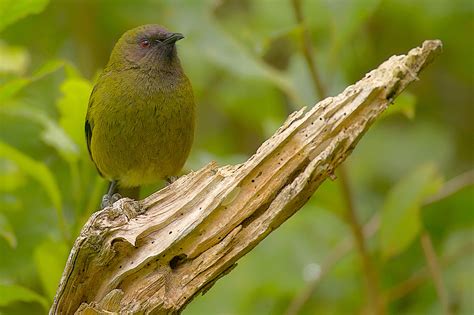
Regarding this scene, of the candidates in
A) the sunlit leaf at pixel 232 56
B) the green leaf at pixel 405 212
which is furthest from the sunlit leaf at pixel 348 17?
the green leaf at pixel 405 212

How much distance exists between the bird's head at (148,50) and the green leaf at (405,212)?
1487 millimetres

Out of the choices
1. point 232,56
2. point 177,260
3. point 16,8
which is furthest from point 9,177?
point 177,260

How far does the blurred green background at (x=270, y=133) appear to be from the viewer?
4.87 metres

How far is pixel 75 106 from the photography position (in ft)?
15.4

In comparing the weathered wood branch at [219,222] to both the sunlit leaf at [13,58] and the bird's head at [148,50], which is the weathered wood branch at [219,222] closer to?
the bird's head at [148,50]

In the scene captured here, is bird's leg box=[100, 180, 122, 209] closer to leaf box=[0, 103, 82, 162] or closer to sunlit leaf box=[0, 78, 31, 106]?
leaf box=[0, 103, 82, 162]

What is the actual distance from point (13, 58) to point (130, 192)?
1672mm

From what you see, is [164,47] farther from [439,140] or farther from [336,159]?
[439,140]

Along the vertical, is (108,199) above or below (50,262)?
above

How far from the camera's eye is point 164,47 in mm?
5281

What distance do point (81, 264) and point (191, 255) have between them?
410 millimetres

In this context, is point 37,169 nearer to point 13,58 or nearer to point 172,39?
point 172,39

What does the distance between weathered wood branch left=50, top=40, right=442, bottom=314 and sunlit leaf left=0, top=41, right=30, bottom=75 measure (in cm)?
321

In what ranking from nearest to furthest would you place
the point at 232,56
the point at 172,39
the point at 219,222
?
the point at 219,222, the point at 172,39, the point at 232,56
